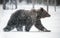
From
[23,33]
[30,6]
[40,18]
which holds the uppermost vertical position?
[30,6]

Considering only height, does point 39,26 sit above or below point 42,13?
below

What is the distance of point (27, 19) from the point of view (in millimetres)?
2250

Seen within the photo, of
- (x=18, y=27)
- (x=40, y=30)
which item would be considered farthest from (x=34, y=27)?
(x=18, y=27)

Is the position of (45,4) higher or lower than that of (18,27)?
higher

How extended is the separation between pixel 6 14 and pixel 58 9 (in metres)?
0.77

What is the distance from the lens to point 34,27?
2.24m

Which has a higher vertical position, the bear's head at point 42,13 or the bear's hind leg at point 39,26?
the bear's head at point 42,13

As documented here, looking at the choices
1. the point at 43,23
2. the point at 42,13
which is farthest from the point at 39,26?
the point at 42,13

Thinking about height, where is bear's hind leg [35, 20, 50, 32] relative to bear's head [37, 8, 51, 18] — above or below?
below

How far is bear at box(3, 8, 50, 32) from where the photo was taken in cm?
224

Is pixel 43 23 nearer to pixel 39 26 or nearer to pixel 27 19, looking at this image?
pixel 39 26

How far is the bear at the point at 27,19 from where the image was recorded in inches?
88.3

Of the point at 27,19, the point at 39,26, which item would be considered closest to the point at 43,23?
the point at 39,26

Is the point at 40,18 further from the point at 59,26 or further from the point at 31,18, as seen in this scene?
the point at 59,26
